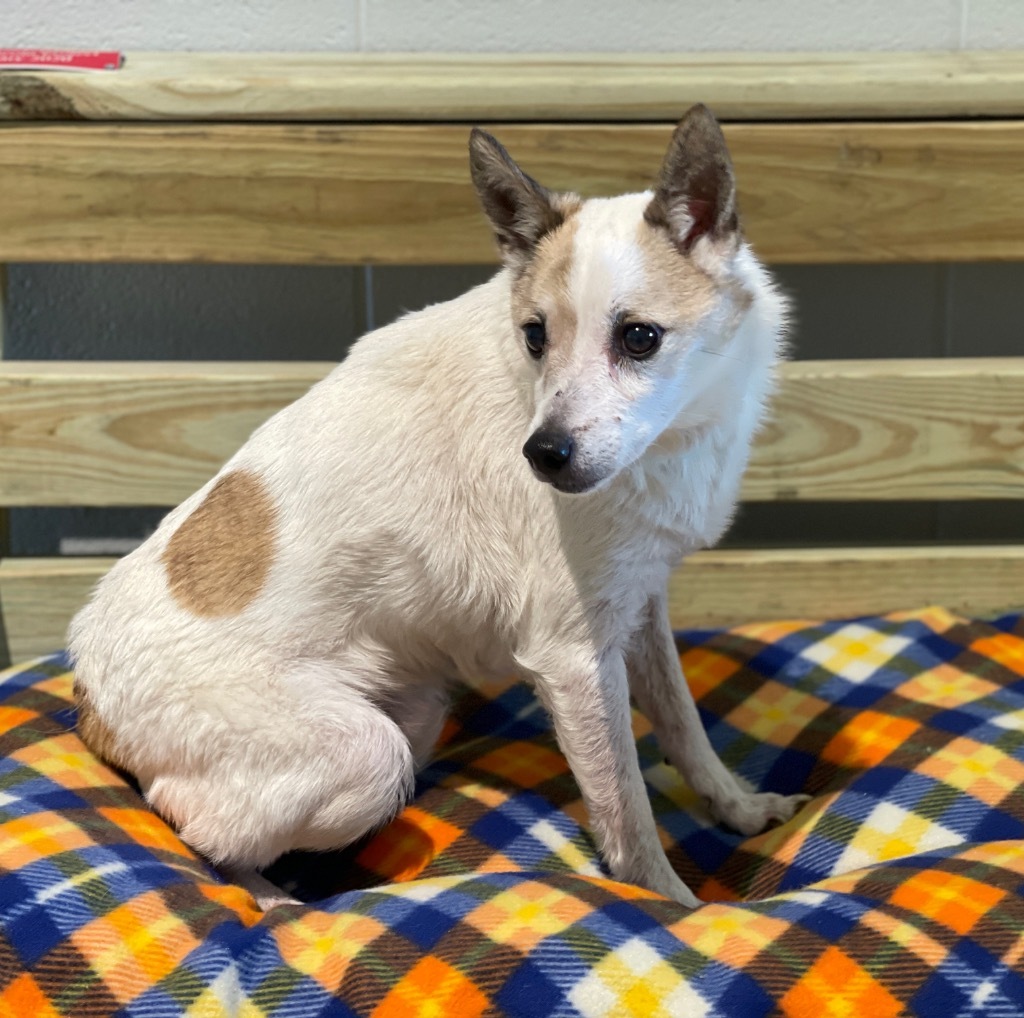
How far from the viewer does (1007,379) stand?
1.92m

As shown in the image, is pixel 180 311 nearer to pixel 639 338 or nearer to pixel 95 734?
pixel 95 734

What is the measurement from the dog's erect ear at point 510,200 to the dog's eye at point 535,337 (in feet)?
0.38

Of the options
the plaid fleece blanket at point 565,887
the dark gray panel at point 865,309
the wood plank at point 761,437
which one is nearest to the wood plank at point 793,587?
the wood plank at point 761,437

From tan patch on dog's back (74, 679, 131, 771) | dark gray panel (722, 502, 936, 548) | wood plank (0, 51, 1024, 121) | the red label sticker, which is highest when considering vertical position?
the red label sticker

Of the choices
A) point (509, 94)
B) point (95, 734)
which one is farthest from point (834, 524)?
point (95, 734)

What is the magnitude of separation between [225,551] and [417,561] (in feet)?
0.84

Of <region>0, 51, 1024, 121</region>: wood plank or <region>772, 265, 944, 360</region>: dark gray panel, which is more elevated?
<region>0, 51, 1024, 121</region>: wood plank

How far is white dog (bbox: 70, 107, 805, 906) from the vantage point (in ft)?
4.31

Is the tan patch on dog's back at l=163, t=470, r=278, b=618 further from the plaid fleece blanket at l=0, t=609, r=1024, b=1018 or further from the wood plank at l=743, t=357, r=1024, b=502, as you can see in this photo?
the wood plank at l=743, t=357, r=1024, b=502

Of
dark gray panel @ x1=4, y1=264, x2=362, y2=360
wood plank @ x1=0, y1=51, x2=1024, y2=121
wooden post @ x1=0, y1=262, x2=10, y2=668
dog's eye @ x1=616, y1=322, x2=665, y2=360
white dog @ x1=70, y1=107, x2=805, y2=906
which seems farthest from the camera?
dark gray panel @ x1=4, y1=264, x2=362, y2=360

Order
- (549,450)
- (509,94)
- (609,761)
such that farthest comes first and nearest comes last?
(509,94), (609,761), (549,450)

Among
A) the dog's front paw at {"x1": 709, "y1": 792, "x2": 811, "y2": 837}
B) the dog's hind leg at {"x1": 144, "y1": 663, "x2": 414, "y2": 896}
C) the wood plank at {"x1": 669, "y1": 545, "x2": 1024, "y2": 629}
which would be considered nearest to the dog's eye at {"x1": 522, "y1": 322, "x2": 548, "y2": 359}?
the dog's hind leg at {"x1": 144, "y1": 663, "x2": 414, "y2": 896}

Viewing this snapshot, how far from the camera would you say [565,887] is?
49.0 inches

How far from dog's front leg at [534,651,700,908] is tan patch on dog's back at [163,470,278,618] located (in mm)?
401
